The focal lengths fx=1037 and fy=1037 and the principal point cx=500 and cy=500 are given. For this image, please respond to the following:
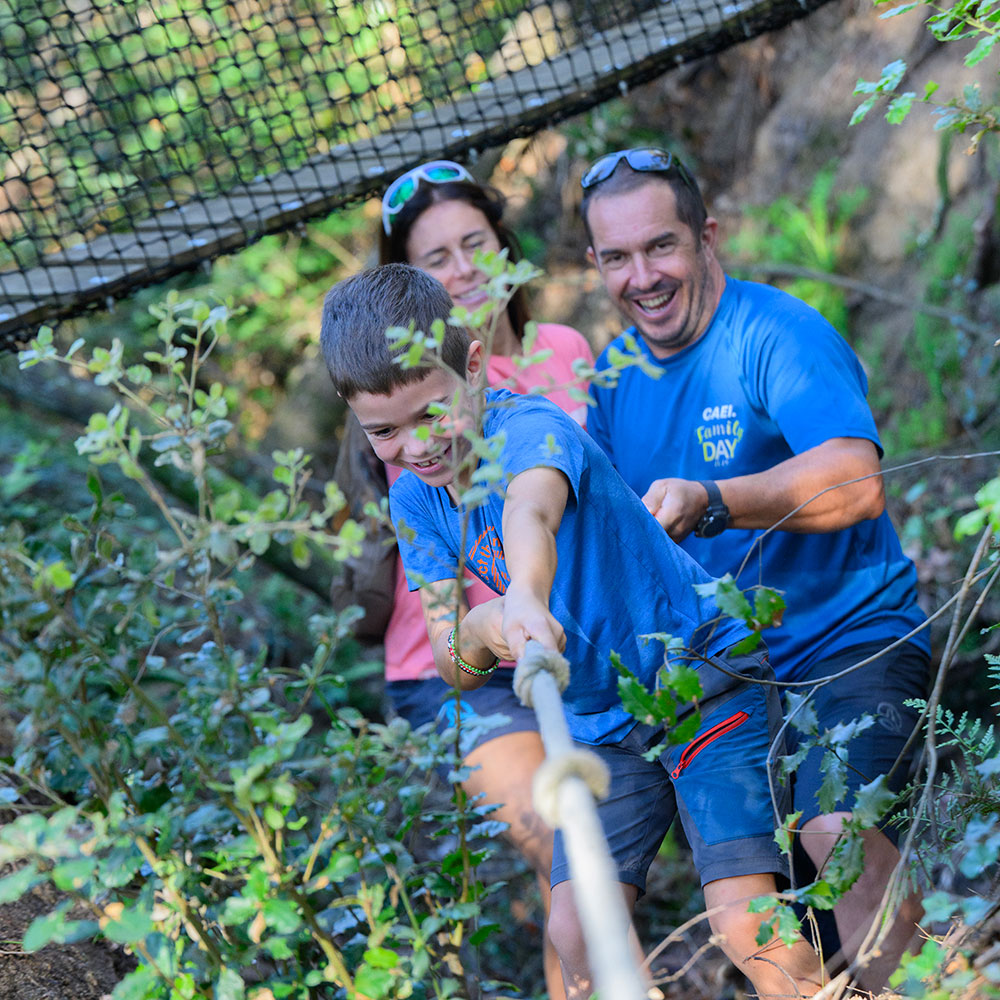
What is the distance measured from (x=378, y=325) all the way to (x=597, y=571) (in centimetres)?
69

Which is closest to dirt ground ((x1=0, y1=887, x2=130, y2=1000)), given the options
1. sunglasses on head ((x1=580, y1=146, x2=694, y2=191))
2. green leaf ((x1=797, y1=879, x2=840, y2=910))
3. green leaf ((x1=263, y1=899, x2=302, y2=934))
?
green leaf ((x1=263, y1=899, x2=302, y2=934))

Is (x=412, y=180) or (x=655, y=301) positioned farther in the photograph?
(x=412, y=180)

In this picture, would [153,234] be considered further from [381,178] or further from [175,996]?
[175,996]

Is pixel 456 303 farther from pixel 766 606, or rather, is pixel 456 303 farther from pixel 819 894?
pixel 819 894

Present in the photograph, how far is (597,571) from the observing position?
7.29 ft

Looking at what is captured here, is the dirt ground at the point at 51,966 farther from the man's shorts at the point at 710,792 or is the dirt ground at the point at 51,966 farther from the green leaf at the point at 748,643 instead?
the green leaf at the point at 748,643

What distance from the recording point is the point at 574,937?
2158 millimetres

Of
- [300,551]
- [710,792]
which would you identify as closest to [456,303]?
[710,792]

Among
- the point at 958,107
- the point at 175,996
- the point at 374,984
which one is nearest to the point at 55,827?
the point at 175,996

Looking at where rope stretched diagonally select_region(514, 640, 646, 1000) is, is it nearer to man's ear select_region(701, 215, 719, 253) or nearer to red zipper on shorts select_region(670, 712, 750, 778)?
red zipper on shorts select_region(670, 712, 750, 778)

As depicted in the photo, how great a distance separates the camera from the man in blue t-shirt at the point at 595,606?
A: 206 centimetres

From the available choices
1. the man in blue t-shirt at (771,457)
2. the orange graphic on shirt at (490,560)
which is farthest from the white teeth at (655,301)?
the orange graphic on shirt at (490,560)

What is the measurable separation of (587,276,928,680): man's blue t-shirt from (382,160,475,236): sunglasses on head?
0.97 meters

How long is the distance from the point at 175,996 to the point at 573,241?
24.3 ft
